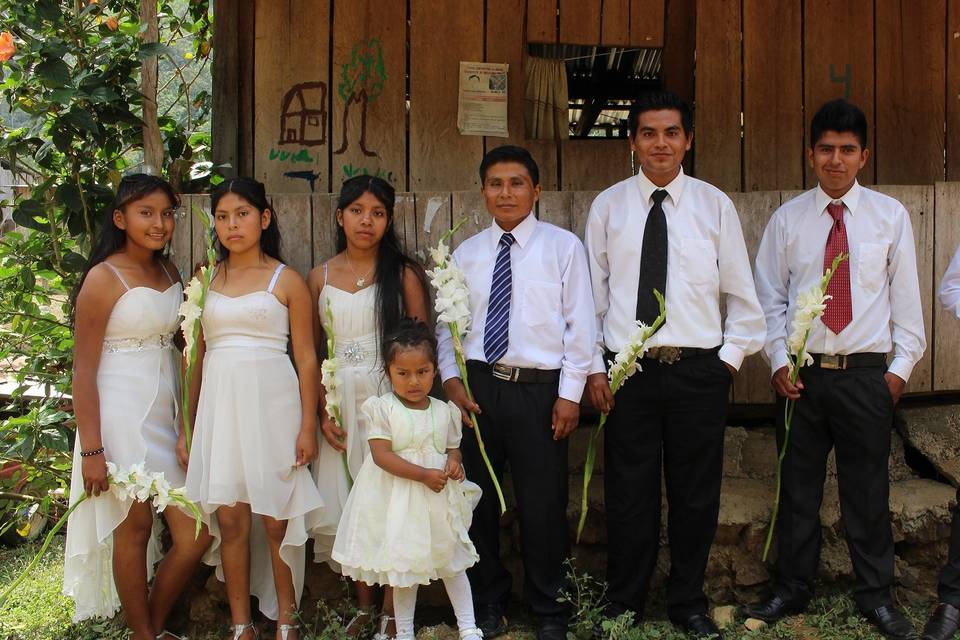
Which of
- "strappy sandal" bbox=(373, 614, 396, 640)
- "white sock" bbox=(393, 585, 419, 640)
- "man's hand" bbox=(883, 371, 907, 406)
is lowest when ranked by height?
"strappy sandal" bbox=(373, 614, 396, 640)

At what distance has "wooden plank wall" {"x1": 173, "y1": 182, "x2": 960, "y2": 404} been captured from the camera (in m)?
4.12

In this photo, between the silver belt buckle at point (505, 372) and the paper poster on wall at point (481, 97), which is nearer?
the silver belt buckle at point (505, 372)

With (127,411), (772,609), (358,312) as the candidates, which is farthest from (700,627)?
(127,411)

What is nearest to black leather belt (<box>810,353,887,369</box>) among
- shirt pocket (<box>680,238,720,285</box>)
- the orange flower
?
shirt pocket (<box>680,238,720,285</box>)

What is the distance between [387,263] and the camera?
3.83m

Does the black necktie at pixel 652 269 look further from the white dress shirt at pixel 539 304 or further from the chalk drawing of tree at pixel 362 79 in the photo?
the chalk drawing of tree at pixel 362 79

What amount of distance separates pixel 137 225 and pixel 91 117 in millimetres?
958

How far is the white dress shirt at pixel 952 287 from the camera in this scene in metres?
3.83

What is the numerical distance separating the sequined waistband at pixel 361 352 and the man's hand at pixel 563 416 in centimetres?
80

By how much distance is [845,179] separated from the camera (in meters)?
3.75

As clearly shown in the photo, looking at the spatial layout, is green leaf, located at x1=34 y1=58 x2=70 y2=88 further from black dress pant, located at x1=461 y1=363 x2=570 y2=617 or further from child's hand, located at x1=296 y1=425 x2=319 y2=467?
black dress pant, located at x1=461 y1=363 x2=570 y2=617

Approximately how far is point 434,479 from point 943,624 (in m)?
2.17

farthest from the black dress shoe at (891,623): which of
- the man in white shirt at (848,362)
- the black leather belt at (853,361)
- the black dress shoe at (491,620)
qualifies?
the black dress shoe at (491,620)

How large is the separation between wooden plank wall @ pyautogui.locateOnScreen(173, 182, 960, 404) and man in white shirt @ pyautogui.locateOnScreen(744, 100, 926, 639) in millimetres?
487
